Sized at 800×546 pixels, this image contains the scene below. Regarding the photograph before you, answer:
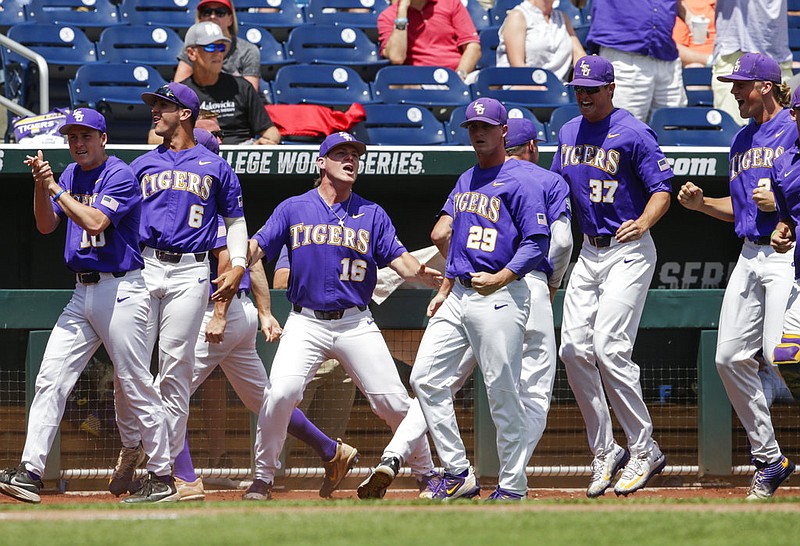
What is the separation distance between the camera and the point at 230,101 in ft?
24.8

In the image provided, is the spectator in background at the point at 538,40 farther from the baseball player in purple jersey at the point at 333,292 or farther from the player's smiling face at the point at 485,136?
the player's smiling face at the point at 485,136

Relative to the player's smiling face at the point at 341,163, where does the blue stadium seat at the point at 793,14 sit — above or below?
above

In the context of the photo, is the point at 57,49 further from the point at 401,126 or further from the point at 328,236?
the point at 328,236

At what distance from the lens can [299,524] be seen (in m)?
4.09

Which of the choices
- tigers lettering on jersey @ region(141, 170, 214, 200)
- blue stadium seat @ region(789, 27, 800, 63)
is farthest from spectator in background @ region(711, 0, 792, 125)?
tigers lettering on jersey @ region(141, 170, 214, 200)

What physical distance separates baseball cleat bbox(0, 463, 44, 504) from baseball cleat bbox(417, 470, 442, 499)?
5.91ft

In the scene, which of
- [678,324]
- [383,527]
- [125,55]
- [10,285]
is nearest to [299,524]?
[383,527]

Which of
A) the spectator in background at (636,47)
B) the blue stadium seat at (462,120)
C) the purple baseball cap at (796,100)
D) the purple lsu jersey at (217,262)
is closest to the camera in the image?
the purple baseball cap at (796,100)

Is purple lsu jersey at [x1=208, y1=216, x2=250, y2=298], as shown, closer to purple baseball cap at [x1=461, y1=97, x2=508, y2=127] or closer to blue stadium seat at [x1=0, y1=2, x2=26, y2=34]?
purple baseball cap at [x1=461, y1=97, x2=508, y2=127]

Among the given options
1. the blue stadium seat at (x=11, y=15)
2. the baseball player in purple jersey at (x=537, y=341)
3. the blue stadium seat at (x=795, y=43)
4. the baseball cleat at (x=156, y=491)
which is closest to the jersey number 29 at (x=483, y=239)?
the baseball player in purple jersey at (x=537, y=341)

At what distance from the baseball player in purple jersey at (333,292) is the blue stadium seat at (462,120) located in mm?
2366

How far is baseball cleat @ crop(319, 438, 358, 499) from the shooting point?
245 inches

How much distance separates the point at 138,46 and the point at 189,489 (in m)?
4.59

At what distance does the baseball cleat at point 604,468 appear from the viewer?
586cm
